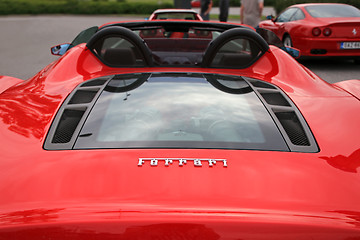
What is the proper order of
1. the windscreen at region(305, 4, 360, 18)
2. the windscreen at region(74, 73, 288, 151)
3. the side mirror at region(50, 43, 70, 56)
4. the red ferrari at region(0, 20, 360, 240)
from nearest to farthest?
1. the red ferrari at region(0, 20, 360, 240)
2. the windscreen at region(74, 73, 288, 151)
3. the side mirror at region(50, 43, 70, 56)
4. the windscreen at region(305, 4, 360, 18)

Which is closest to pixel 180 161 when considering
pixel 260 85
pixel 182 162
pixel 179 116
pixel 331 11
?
pixel 182 162

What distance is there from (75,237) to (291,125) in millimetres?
1152

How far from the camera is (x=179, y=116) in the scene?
200 cm

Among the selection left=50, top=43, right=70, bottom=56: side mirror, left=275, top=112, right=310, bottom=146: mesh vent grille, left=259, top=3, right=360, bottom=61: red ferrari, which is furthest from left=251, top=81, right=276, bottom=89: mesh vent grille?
left=259, top=3, right=360, bottom=61: red ferrari

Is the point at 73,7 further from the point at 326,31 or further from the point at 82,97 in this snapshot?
→ the point at 82,97

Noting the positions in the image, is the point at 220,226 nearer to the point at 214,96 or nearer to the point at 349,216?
the point at 349,216

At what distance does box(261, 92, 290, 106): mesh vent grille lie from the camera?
2227mm

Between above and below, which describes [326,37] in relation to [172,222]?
below

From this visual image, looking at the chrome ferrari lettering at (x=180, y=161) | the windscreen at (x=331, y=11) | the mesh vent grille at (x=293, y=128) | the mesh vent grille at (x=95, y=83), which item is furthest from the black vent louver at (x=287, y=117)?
the windscreen at (x=331, y=11)

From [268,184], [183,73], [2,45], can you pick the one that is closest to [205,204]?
[268,184]

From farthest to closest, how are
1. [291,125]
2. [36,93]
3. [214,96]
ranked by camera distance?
[36,93], [214,96], [291,125]

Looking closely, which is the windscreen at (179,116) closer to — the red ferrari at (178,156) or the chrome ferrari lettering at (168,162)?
the red ferrari at (178,156)

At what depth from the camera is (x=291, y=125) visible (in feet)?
6.52

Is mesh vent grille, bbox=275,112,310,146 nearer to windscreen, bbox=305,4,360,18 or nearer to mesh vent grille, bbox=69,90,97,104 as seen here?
mesh vent grille, bbox=69,90,97,104
